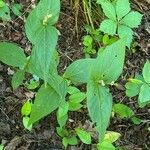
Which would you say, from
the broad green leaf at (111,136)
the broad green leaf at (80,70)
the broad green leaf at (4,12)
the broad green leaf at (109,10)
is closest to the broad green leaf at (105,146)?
the broad green leaf at (111,136)

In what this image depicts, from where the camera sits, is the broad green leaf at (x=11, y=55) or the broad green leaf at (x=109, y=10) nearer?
the broad green leaf at (x=11, y=55)

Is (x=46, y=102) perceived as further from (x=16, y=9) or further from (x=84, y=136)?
(x=16, y=9)

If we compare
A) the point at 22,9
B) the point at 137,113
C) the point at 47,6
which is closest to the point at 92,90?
the point at 47,6

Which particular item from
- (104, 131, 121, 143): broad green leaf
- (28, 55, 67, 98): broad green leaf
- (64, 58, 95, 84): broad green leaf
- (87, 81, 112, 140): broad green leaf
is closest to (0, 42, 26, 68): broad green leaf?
(28, 55, 67, 98): broad green leaf

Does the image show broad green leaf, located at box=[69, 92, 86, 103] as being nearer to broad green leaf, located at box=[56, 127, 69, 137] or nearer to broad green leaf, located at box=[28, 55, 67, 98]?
broad green leaf, located at box=[56, 127, 69, 137]

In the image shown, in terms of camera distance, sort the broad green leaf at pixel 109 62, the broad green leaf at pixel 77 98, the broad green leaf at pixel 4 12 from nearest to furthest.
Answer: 1. the broad green leaf at pixel 109 62
2. the broad green leaf at pixel 77 98
3. the broad green leaf at pixel 4 12

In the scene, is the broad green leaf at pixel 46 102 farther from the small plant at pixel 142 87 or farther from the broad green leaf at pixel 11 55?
the small plant at pixel 142 87
